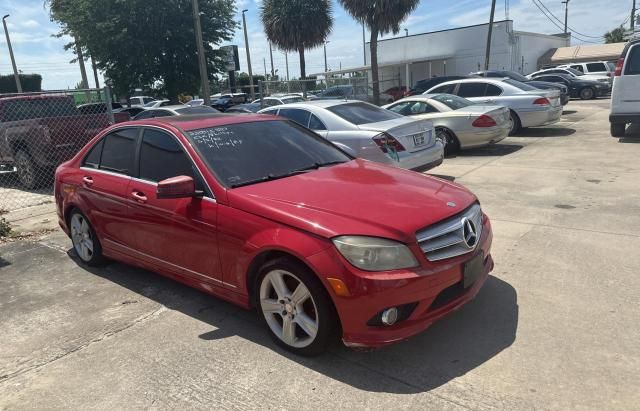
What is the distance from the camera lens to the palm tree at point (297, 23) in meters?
32.7

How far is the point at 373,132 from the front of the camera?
7.36m

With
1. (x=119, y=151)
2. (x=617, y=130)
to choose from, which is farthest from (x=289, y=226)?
(x=617, y=130)

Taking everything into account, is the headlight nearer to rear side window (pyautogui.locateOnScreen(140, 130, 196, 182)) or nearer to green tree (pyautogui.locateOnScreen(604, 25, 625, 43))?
rear side window (pyautogui.locateOnScreen(140, 130, 196, 182))

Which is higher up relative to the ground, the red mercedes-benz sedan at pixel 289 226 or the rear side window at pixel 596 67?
the rear side window at pixel 596 67

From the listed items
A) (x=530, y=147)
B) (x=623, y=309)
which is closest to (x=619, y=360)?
(x=623, y=309)

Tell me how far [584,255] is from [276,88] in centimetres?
1962

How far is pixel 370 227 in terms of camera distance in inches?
121

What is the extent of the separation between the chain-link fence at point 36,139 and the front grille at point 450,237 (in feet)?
27.2

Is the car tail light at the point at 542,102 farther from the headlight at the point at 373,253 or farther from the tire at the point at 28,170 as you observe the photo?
the tire at the point at 28,170

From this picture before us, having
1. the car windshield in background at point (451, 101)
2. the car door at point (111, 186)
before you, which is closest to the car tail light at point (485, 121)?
the car windshield in background at point (451, 101)

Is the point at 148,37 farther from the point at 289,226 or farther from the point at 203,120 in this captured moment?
the point at 289,226

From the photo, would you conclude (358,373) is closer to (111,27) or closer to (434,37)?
(111,27)

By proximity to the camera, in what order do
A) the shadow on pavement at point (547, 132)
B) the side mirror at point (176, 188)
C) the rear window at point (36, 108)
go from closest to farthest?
the side mirror at point (176, 188) < the rear window at point (36, 108) < the shadow on pavement at point (547, 132)

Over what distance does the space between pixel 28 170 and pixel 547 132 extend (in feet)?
40.3
